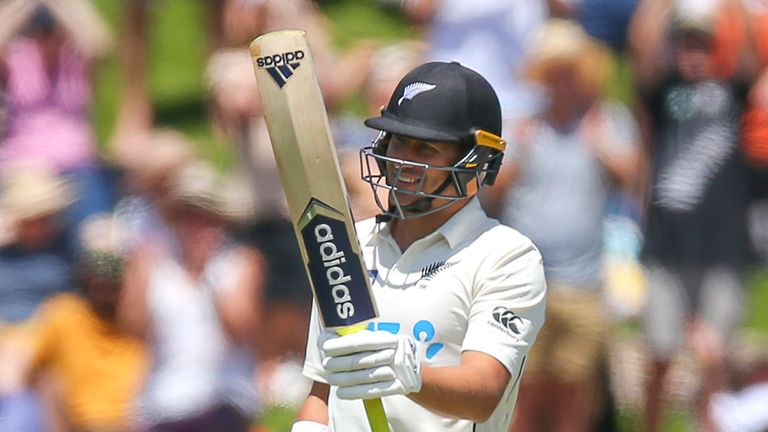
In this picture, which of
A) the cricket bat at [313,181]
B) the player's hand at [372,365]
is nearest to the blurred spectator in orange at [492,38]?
the cricket bat at [313,181]

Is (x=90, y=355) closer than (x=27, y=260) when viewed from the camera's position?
Yes

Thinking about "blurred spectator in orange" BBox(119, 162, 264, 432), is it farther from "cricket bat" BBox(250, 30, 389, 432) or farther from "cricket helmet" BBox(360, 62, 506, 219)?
"cricket bat" BBox(250, 30, 389, 432)

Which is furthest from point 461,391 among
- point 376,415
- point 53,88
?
point 53,88

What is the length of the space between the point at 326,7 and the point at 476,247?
15.6ft

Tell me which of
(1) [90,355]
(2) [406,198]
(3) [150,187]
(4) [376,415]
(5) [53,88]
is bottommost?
(1) [90,355]

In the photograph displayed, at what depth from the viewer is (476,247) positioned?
4.11 metres

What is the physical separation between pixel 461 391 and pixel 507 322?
0.28 meters

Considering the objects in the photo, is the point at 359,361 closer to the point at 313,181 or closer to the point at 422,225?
the point at 313,181

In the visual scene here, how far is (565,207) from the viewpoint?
7.11 m

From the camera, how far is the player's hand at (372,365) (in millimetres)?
3605

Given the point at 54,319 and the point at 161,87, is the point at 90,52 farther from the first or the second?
the point at 54,319

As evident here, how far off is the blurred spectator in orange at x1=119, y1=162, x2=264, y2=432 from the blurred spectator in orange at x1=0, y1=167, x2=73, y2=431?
381 millimetres

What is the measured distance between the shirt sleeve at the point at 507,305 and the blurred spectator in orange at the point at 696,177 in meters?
3.16

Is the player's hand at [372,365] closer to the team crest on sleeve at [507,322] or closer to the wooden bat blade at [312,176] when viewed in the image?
the wooden bat blade at [312,176]
